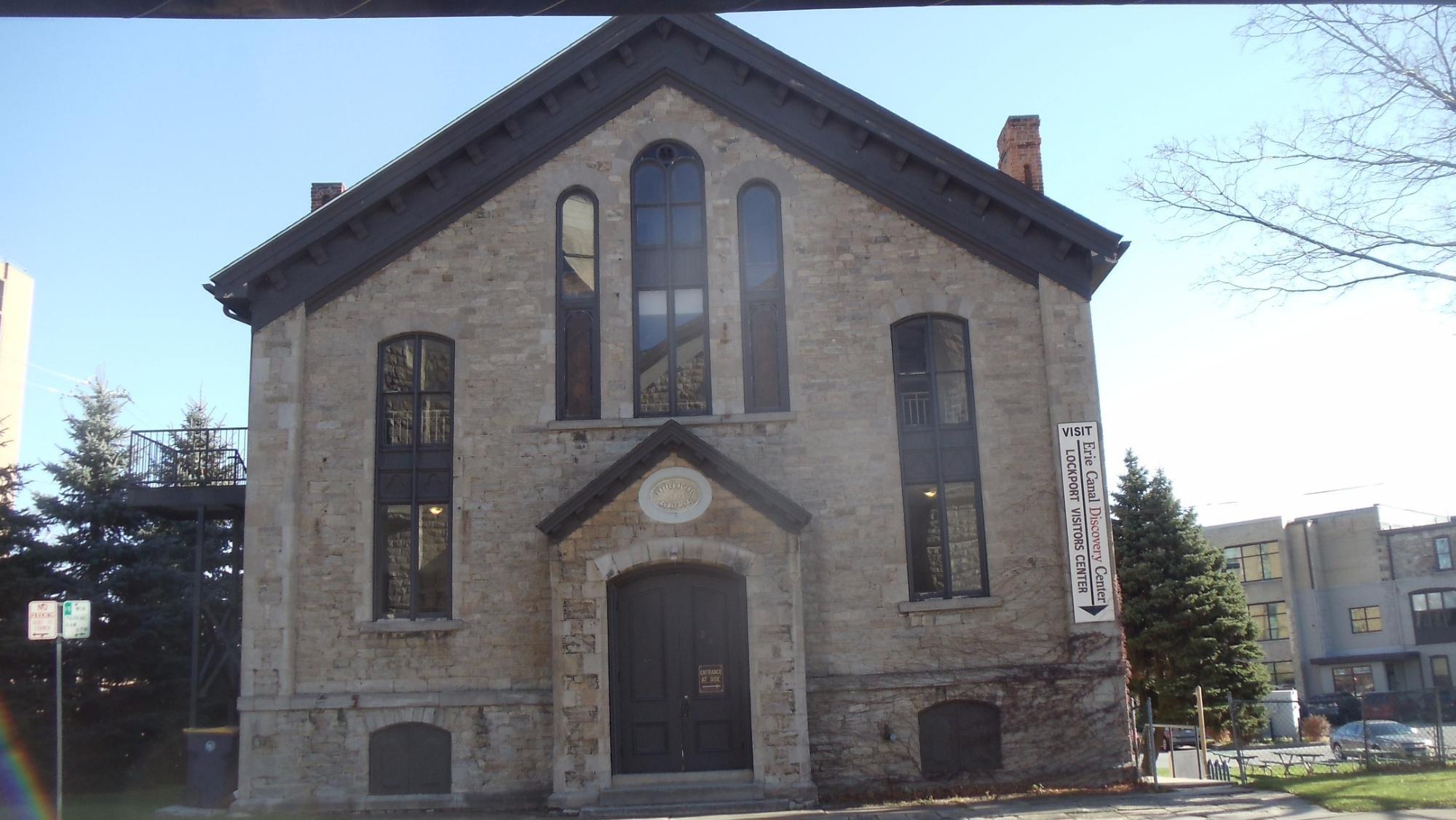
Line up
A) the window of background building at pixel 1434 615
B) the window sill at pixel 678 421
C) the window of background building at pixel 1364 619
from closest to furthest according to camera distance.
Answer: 1. the window sill at pixel 678 421
2. the window of background building at pixel 1434 615
3. the window of background building at pixel 1364 619

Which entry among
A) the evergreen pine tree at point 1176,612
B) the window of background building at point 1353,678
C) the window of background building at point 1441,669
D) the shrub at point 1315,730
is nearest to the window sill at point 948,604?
the evergreen pine tree at point 1176,612

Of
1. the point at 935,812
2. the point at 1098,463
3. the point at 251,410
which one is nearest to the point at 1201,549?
the point at 1098,463

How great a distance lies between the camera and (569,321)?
17.5 metres

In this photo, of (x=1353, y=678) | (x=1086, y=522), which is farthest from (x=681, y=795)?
(x=1353, y=678)

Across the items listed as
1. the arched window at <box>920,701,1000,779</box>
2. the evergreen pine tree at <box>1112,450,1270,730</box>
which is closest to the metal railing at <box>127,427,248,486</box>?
the arched window at <box>920,701,1000,779</box>

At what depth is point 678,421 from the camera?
16.9m

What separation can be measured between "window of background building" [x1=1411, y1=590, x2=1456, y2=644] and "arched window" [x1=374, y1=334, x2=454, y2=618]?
53059mm

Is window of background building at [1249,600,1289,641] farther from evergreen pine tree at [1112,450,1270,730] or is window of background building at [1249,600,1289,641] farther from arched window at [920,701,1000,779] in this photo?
arched window at [920,701,1000,779]

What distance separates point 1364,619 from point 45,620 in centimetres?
5892

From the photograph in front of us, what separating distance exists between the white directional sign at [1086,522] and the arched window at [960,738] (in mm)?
1869

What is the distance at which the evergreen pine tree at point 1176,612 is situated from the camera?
1426 inches

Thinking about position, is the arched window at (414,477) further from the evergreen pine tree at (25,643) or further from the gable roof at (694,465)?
the evergreen pine tree at (25,643)

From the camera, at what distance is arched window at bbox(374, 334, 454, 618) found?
16812 mm

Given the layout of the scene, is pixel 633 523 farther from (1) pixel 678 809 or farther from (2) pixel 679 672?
(1) pixel 678 809
